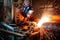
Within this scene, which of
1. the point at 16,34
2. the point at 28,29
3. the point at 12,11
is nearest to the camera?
the point at 16,34

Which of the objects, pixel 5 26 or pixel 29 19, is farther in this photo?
pixel 29 19

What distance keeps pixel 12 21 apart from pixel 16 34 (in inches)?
41.0

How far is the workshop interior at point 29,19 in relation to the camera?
4797 mm

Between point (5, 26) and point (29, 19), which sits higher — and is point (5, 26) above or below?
below

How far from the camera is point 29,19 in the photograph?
5.56 meters

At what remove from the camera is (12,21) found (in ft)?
17.7

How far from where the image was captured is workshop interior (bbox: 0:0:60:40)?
4.80 meters

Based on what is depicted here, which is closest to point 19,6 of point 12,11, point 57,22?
point 12,11

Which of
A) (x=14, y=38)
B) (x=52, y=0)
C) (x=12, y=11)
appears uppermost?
(x=52, y=0)

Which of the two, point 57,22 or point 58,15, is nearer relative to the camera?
point 57,22

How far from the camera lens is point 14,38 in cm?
461

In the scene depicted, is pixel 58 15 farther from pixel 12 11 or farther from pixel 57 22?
pixel 12 11

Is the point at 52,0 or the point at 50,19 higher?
the point at 52,0

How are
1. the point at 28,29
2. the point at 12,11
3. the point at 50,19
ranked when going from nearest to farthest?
the point at 28,29, the point at 12,11, the point at 50,19
